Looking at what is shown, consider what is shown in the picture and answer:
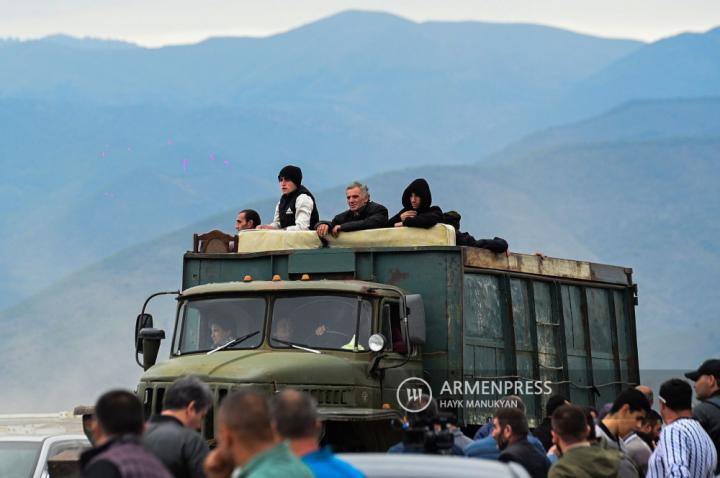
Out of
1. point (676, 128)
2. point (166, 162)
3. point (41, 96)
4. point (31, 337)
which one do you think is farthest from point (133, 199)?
point (676, 128)

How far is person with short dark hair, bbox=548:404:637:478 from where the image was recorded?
27.2 ft

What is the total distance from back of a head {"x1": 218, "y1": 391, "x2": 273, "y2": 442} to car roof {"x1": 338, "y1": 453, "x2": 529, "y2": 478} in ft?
3.05

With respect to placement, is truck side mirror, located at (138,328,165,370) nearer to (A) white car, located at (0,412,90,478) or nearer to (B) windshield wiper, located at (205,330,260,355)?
(B) windshield wiper, located at (205,330,260,355)

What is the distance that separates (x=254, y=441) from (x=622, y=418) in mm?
5137

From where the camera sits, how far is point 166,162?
133 m

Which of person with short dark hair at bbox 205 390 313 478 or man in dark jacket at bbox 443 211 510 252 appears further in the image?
man in dark jacket at bbox 443 211 510 252

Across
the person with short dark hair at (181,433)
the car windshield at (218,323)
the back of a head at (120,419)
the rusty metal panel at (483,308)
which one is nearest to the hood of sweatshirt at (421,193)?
the rusty metal panel at (483,308)

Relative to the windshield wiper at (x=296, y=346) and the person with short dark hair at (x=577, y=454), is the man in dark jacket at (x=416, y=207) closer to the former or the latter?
the windshield wiper at (x=296, y=346)

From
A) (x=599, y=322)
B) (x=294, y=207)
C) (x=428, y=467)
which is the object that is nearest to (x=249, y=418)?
(x=428, y=467)

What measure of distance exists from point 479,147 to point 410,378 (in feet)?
458

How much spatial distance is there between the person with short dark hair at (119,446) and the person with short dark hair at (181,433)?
1.25 m

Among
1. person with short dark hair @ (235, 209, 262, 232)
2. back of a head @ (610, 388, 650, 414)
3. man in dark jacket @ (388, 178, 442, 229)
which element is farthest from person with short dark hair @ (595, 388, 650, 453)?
person with short dark hair @ (235, 209, 262, 232)

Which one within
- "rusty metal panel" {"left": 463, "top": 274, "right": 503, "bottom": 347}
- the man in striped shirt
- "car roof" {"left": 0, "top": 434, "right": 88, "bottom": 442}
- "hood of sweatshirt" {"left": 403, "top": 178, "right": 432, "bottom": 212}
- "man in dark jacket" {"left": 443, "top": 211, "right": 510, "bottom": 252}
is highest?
"hood of sweatshirt" {"left": 403, "top": 178, "right": 432, "bottom": 212}

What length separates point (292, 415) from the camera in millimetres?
6133
